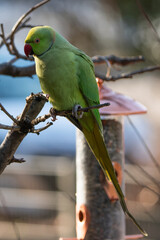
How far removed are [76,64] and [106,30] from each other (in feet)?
30.8

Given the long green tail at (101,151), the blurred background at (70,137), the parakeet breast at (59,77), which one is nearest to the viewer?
the parakeet breast at (59,77)

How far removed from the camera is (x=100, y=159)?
8.16ft

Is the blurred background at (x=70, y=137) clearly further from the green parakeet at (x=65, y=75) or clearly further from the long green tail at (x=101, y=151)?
the green parakeet at (x=65, y=75)

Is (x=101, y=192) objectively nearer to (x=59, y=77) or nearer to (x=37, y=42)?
(x=59, y=77)

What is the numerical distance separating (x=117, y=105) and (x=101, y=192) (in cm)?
70

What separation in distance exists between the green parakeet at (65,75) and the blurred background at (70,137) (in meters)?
3.96

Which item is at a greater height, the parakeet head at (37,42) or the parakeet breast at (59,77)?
the parakeet head at (37,42)

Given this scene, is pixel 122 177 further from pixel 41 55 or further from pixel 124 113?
pixel 41 55

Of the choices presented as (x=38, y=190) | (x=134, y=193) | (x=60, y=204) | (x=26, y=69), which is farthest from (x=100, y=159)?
(x=38, y=190)

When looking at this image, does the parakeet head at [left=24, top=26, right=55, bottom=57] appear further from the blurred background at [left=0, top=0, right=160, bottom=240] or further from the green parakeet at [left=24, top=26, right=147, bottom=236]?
the blurred background at [left=0, top=0, right=160, bottom=240]

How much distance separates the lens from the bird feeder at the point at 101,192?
306cm

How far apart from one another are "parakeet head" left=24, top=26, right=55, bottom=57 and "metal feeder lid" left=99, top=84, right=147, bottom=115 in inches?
27.3

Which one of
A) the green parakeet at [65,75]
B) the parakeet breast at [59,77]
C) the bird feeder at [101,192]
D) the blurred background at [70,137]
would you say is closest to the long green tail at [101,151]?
the green parakeet at [65,75]

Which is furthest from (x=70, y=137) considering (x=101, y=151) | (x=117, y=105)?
(x=101, y=151)
